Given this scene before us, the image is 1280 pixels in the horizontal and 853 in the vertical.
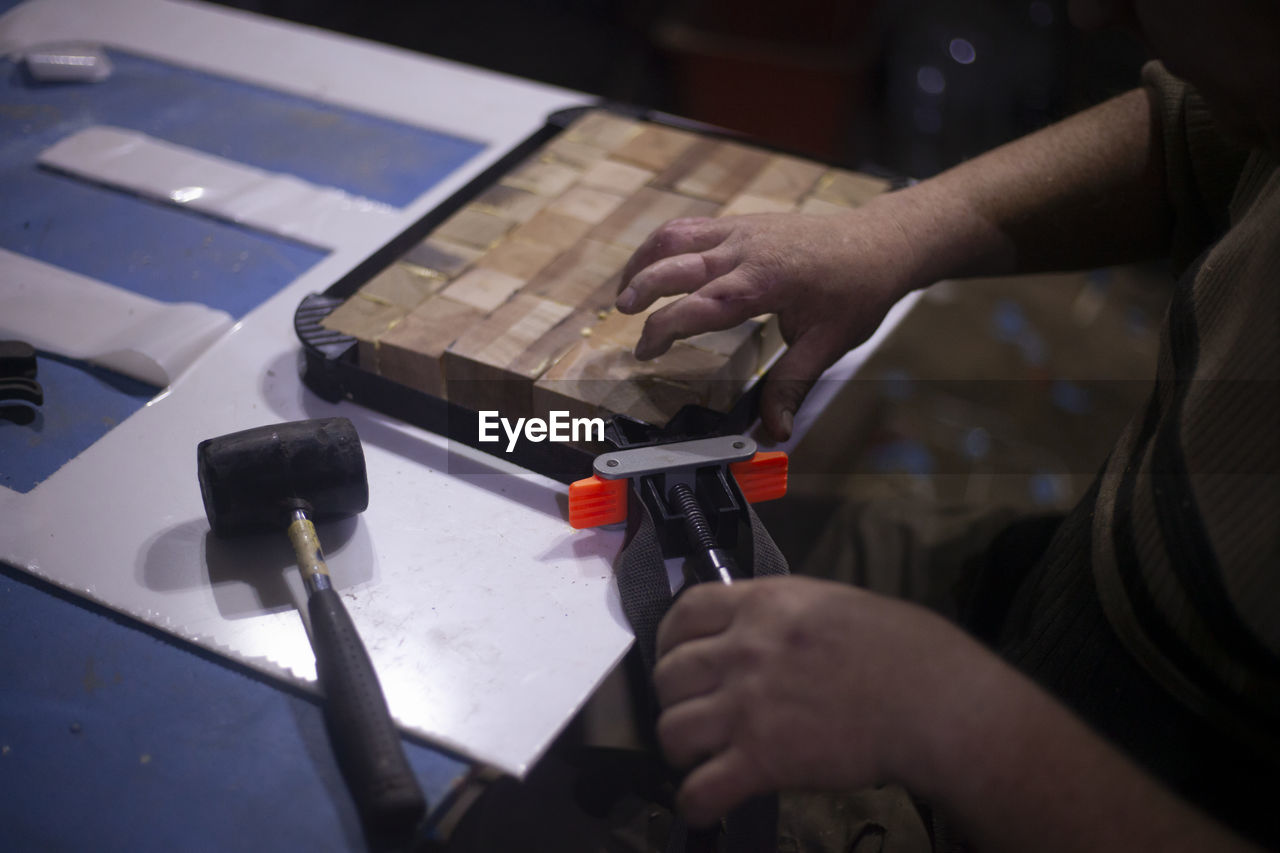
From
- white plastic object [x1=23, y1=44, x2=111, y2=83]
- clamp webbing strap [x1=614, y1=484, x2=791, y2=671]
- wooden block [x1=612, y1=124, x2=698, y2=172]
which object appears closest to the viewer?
clamp webbing strap [x1=614, y1=484, x2=791, y2=671]

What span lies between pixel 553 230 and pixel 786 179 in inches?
11.5

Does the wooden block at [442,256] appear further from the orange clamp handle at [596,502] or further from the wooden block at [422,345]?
the orange clamp handle at [596,502]

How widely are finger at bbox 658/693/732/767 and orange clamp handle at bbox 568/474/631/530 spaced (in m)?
0.23

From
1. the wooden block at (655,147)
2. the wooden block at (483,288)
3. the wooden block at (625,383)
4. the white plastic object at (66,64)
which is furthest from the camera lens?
the white plastic object at (66,64)

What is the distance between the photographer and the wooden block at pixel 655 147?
47.8 inches

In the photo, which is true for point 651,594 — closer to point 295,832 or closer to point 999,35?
point 295,832

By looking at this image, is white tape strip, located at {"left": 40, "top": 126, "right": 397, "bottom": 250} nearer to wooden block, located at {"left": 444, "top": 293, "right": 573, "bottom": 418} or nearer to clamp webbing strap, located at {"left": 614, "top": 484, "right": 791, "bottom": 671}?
wooden block, located at {"left": 444, "top": 293, "right": 573, "bottom": 418}

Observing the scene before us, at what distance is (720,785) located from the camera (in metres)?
0.63

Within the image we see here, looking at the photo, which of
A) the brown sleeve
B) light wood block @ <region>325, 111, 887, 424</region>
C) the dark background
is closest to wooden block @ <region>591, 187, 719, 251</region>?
light wood block @ <region>325, 111, 887, 424</region>

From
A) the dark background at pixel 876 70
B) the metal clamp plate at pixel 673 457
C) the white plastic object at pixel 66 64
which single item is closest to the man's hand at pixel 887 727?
the metal clamp plate at pixel 673 457

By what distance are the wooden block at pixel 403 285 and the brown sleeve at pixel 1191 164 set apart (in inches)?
30.0

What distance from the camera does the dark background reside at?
241cm

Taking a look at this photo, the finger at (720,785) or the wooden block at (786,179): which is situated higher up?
the wooden block at (786,179)

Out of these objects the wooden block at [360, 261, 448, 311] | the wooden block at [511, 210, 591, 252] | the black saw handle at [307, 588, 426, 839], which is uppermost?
the wooden block at [511, 210, 591, 252]
